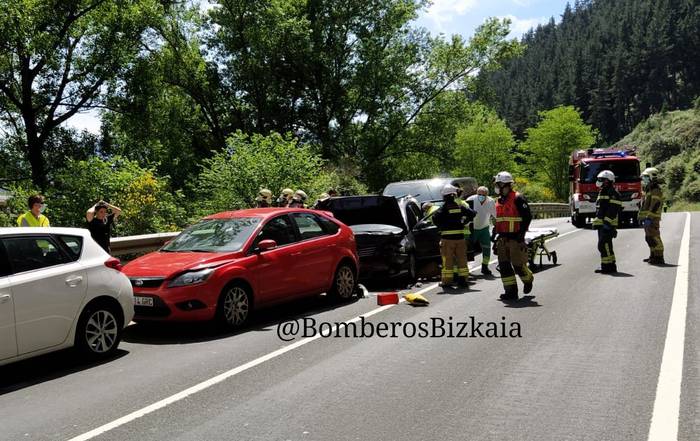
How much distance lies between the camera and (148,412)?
498 centimetres

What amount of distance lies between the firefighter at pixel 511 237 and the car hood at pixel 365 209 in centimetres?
246

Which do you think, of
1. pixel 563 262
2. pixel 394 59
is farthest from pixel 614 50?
pixel 563 262

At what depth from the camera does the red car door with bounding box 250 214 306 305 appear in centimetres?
845

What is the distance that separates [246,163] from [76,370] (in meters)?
12.4

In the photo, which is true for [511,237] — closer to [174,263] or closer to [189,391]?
[174,263]

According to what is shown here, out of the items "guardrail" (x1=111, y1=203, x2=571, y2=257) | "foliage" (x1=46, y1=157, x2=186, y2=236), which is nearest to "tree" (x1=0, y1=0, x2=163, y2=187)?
"foliage" (x1=46, y1=157, x2=186, y2=236)

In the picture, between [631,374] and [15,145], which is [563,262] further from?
[15,145]

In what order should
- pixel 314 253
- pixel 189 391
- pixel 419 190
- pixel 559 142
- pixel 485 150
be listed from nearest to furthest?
pixel 189 391, pixel 314 253, pixel 419 190, pixel 485 150, pixel 559 142

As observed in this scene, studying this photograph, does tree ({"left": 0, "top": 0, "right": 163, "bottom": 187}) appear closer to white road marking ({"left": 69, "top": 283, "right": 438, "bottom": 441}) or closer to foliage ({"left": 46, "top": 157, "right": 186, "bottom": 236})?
foliage ({"left": 46, "top": 157, "right": 186, "bottom": 236})

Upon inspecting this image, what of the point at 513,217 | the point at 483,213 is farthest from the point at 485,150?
the point at 513,217

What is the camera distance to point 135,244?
11375 millimetres

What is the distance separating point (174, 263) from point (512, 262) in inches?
198

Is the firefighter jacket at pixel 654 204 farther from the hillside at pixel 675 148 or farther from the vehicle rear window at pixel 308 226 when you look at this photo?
the hillside at pixel 675 148

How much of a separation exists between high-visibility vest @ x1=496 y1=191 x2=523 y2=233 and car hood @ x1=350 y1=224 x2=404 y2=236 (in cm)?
204
